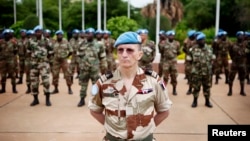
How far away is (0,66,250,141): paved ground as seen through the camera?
18.6 ft

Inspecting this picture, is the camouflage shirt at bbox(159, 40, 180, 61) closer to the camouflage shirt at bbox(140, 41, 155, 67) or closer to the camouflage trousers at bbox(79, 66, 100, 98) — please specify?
the camouflage shirt at bbox(140, 41, 155, 67)

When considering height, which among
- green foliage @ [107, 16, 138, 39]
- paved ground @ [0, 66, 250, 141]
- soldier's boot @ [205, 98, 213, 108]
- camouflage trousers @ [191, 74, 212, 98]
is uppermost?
green foliage @ [107, 16, 138, 39]

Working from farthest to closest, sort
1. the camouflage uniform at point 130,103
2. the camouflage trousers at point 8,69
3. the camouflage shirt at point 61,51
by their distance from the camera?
1. the camouflage shirt at point 61,51
2. the camouflage trousers at point 8,69
3. the camouflage uniform at point 130,103

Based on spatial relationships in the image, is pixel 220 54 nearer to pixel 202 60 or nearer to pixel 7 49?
pixel 202 60

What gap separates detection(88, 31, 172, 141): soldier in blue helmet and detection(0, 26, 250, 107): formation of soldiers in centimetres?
536

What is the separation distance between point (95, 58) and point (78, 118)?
1.64 meters

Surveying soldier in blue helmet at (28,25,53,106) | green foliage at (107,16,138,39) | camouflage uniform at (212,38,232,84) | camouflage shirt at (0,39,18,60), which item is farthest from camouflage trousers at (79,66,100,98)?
green foliage at (107,16,138,39)

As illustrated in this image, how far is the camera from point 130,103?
2385mm

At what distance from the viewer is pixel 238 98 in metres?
8.93

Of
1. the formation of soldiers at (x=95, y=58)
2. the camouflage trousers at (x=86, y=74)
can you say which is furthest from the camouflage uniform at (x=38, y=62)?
the camouflage trousers at (x=86, y=74)

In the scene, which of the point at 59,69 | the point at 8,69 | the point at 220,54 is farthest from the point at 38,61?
the point at 220,54

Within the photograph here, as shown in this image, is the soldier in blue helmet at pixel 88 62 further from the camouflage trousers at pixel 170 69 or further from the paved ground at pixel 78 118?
the camouflage trousers at pixel 170 69

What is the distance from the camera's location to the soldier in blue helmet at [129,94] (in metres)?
2.38

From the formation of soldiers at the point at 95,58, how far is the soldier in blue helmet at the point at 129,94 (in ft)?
17.6
